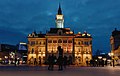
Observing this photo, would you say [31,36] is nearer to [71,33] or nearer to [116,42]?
[71,33]

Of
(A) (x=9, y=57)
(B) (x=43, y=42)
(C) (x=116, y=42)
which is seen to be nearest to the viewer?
(C) (x=116, y=42)

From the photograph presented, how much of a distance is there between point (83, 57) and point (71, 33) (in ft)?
53.2

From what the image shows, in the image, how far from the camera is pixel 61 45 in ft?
554

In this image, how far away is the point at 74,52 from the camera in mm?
166000

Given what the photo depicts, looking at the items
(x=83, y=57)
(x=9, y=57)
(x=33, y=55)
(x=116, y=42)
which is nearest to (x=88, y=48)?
(x=83, y=57)

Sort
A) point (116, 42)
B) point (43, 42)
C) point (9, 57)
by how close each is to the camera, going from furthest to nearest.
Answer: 1. point (9, 57)
2. point (43, 42)
3. point (116, 42)

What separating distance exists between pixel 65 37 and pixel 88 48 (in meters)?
14.2

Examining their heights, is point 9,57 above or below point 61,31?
below

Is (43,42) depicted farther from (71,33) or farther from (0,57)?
(0,57)

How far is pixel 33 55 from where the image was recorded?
6663 inches

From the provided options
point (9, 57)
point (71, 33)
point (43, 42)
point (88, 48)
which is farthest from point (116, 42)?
point (9, 57)

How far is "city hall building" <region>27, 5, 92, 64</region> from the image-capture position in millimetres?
165875

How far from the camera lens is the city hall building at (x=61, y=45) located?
16588cm

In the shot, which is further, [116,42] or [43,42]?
[43,42]
